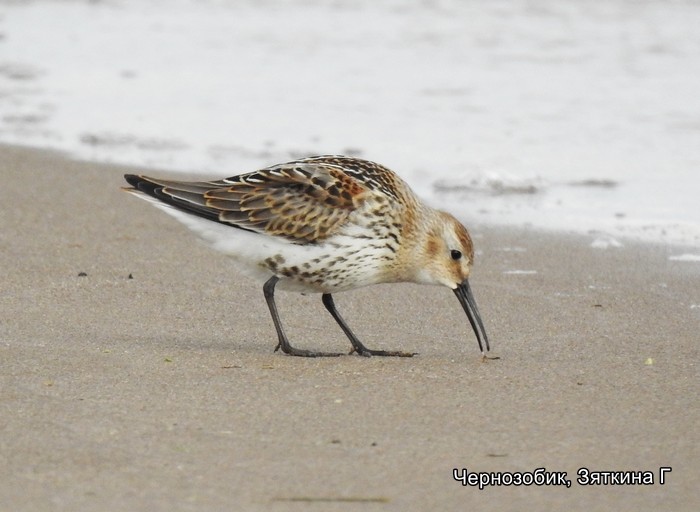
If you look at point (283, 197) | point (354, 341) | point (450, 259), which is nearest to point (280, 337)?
point (354, 341)

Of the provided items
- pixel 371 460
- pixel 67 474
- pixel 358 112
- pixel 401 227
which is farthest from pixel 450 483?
pixel 358 112

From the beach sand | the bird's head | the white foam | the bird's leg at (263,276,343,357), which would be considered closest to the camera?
the beach sand

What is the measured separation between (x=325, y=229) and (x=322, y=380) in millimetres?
895

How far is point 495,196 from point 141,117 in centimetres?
419

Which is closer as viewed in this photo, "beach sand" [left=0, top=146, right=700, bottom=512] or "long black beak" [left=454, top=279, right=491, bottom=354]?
"beach sand" [left=0, top=146, right=700, bottom=512]

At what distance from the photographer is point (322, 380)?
233 inches

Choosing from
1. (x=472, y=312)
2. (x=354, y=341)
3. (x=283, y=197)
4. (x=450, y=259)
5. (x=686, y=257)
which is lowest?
(x=686, y=257)

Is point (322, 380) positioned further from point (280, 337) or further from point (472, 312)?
point (472, 312)

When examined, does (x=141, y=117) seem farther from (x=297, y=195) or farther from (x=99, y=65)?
(x=297, y=195)

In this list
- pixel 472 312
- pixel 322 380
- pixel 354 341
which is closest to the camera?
pixel 322 380

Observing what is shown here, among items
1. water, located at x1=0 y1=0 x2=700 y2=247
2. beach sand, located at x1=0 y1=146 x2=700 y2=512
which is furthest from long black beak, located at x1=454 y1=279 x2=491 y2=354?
water, located at x1=0 y1=0 x2=700 y2=247

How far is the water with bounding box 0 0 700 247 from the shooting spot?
10438 millimetres

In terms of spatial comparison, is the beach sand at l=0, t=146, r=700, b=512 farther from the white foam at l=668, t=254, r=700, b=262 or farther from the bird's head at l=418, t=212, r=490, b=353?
the bird's head at l=418, t=212, r=490, b=353

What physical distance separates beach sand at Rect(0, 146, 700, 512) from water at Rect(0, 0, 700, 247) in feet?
4.81
